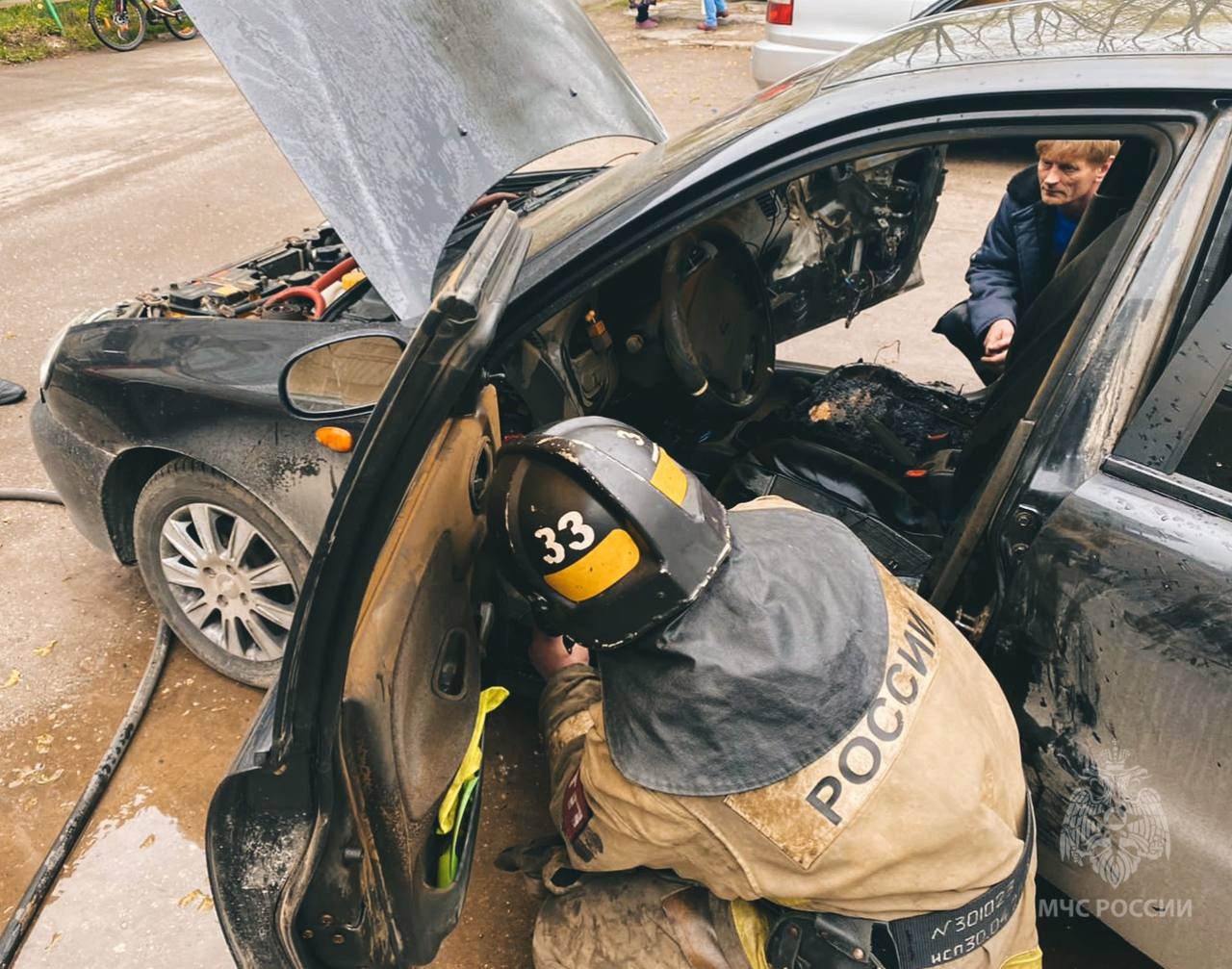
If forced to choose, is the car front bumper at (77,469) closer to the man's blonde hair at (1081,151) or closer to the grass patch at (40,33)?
the man's blonde hair at (1081,151)

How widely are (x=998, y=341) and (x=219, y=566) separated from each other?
7.67 feet

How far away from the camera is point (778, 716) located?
50.9 inches

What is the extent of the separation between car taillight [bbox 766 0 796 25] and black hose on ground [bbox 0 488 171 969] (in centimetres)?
555

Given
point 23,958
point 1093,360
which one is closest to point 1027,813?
point 1093,360

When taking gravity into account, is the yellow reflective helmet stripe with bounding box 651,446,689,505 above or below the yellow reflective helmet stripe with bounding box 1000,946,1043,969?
above

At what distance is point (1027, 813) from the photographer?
146 centimetres

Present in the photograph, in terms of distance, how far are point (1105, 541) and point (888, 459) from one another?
54.4 inches

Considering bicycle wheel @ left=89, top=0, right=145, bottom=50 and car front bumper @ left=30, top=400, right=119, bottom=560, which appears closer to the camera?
car front bumper @ left=30, top=400, right=119, bottom=560

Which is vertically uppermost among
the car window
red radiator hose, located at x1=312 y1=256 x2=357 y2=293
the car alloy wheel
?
the car window

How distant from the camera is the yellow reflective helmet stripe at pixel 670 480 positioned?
1.29 metres

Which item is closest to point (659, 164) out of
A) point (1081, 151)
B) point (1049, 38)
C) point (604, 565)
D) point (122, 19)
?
point (1049, 38)

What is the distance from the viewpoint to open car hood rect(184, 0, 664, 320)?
1725 mm

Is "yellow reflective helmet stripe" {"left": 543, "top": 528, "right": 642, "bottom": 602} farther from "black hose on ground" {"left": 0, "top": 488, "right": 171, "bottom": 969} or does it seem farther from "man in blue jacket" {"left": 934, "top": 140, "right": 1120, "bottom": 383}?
"man in blue jacket" {"left": 934, "top": 140, "right": 1120, "bottom": 383}

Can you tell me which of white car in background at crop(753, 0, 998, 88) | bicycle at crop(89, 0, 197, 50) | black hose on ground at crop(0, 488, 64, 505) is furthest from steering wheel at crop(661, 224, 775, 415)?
bicycle at crop(89, 0, 197, 50)
